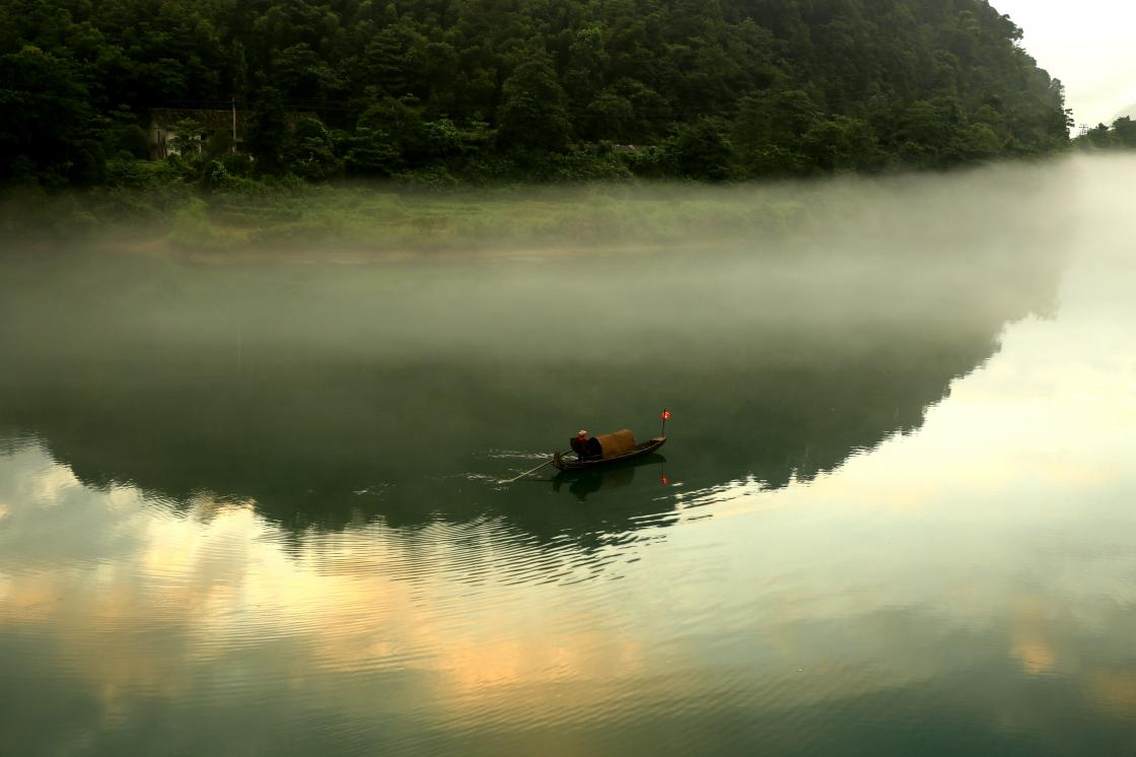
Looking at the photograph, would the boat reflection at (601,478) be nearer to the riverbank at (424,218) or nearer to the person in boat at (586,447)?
the person in boat at (586,447)

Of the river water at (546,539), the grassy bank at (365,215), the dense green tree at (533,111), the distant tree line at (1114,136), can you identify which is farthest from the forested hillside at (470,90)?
the distant tree line at (1114,136)

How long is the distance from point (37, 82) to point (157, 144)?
20.9 ft

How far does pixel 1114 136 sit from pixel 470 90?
57382 millimetres

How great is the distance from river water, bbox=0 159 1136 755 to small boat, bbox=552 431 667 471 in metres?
0.29

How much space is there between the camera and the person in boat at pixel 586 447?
15375 millimetres

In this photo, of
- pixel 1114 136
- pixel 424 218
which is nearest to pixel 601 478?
pixel 424 218

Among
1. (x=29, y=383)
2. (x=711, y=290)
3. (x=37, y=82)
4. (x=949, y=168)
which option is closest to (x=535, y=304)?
(x=711, y=290)

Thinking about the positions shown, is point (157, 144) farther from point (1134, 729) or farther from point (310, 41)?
point (1134, 729)

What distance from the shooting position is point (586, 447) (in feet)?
50.6

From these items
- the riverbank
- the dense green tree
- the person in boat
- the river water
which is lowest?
the river water

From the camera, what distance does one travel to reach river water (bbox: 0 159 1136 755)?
360 inches

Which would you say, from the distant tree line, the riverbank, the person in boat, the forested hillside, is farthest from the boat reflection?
the distant tree line

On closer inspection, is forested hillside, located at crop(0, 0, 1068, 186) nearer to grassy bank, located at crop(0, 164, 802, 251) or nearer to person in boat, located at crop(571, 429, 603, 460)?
grassy bank, located at crop(0, 164, 802, 251)

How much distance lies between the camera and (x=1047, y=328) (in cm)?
Answer: 3192
